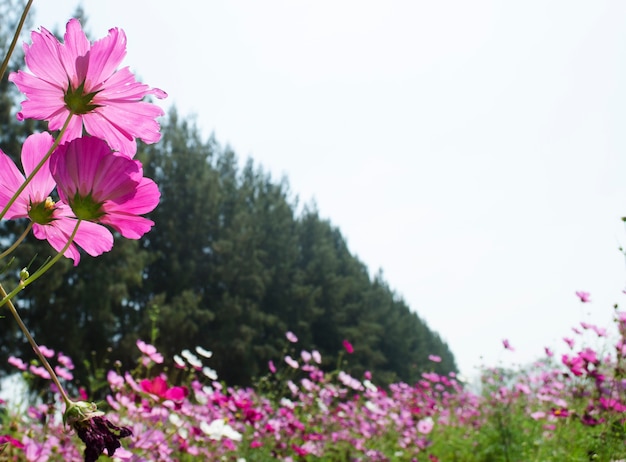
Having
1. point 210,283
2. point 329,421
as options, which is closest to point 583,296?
point 329,421

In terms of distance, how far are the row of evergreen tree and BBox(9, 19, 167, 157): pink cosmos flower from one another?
7689mm

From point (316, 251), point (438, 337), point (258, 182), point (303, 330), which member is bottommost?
point (303, 330)

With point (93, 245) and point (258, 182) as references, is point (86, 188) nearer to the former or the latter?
point (93, 245)

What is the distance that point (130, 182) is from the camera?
1.26 feet

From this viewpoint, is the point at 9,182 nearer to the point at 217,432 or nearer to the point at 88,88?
the point at 88,88

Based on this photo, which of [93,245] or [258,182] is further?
[258,182]

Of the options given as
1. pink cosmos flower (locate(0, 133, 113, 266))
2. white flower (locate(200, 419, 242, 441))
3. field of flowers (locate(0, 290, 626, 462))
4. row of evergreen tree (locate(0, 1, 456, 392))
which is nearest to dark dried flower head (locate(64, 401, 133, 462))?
pink cosmos flower (locate(0, 133, 113, 266))

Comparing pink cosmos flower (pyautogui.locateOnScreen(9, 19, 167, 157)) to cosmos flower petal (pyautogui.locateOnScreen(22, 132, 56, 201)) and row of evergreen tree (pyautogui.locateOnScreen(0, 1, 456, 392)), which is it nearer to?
cosmos flower petal (pyautogui.locateOnScreen(22, 132, 56, 201))

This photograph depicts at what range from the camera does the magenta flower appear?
371mm

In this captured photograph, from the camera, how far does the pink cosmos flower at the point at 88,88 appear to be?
15.8 inches

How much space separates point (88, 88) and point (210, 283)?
15.8m

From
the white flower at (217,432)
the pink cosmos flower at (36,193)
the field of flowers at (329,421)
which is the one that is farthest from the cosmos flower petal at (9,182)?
the white flower at (217,432)

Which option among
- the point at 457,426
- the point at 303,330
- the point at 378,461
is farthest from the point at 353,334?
the point at 378,461

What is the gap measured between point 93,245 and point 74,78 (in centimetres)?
13
